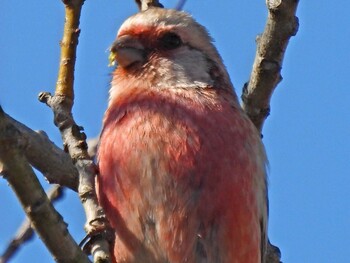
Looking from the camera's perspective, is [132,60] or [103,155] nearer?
[103,155]

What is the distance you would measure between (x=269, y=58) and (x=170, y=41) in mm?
730

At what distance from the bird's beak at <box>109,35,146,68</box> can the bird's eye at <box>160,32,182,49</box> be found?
0.15 metres

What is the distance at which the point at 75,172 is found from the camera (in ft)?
17.2

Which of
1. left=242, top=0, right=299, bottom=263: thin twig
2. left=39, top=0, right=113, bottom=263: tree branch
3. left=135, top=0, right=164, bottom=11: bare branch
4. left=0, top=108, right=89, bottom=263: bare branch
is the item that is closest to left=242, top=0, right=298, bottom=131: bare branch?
left=242, top=0, right=299, bottom=263: thin twig

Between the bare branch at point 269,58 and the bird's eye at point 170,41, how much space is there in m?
0.55

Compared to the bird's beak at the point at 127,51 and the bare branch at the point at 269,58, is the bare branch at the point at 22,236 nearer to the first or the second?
the bird's beak at the point at 127,51

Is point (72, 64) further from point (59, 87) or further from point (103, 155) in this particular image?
point (103, 155)

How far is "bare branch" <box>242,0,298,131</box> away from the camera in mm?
5238

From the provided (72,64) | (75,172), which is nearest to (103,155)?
(75,172)

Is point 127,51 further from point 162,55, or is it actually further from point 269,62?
point 269,62

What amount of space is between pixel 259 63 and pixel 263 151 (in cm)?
56

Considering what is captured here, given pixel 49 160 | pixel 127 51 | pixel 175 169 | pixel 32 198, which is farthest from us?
pixel 127 51

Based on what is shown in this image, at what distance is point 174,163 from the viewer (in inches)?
194

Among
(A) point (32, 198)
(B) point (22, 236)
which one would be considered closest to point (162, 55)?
(B) point (22, 236)
